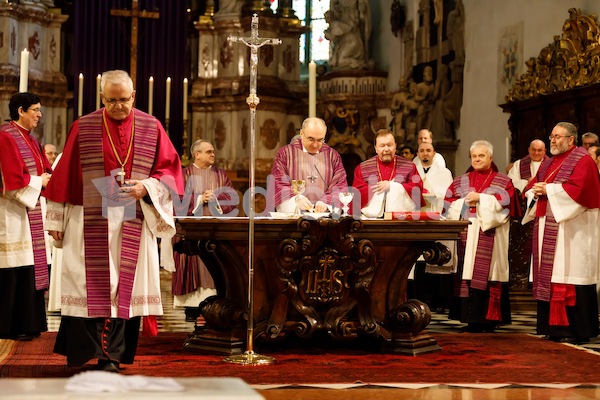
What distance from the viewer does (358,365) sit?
6.68m

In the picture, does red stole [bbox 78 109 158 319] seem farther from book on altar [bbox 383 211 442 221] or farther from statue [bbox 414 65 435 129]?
statue [bbox 414 65 435 129]

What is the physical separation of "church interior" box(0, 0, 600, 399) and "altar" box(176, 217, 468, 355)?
27.4 ft

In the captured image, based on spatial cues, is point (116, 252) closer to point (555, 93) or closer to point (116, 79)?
point (116, 79)

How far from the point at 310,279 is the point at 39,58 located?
12.0 meters

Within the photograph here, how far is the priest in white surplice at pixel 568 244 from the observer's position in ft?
27.5

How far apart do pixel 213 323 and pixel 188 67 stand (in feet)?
39.5

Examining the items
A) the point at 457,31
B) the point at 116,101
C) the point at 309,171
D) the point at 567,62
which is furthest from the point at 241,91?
the point at 116,101

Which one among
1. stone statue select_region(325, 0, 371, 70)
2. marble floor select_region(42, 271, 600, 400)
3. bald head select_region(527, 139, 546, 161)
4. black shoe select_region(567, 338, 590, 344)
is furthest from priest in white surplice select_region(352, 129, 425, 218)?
stone statue select_region(325, 0, 371, 70)

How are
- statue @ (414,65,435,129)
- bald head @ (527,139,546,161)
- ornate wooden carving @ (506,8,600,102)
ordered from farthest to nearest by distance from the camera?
statue @ (414,65,435,129)
ornate wooden carving @ (506,8,600,102)
bald head @ (527,139,546,161)

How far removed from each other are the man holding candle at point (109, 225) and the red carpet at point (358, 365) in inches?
11.2

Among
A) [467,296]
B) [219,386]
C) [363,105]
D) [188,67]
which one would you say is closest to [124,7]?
[188,67]

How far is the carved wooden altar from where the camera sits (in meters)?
12.1

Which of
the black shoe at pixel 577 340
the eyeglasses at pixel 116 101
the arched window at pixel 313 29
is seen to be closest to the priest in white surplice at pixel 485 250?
the black shoe at pixel 577 340

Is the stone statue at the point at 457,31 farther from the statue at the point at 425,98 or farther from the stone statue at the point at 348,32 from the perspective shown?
the stone statue at the point at 348,32
